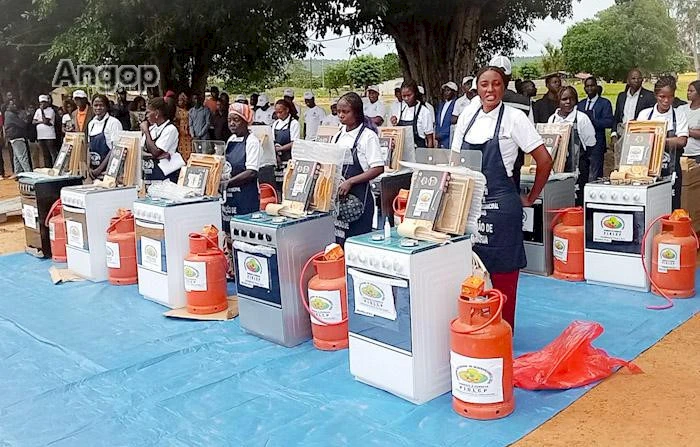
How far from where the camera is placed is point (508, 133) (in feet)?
12.9

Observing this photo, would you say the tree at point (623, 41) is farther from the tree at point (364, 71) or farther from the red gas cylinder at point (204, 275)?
the red gas cylinder at point (204, 275)

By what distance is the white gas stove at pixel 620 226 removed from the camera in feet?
17.5

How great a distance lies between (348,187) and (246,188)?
51.6 inches

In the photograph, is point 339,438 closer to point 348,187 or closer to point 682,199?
point 348,187

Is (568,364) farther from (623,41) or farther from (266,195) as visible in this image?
(623,41)

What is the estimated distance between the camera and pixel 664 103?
20.3ft

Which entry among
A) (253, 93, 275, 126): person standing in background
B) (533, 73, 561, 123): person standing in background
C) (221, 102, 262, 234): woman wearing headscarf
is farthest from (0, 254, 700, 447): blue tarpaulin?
(253, 93, 275, 126): person standing in background

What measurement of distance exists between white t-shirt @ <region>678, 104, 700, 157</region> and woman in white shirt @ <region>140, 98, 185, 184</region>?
4449mm

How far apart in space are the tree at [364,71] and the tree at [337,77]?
100 centimetres

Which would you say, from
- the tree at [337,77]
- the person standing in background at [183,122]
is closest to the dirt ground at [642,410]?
the person standing in background at [183,122]

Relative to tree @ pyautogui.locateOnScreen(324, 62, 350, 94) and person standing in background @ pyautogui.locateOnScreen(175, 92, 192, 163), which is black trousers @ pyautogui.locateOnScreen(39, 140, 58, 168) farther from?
tree @ pyautogui.locateOnScreen(324, 62, 350, 94)

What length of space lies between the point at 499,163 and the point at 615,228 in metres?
1.92

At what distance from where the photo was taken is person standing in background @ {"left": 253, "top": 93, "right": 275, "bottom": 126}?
1215 cm

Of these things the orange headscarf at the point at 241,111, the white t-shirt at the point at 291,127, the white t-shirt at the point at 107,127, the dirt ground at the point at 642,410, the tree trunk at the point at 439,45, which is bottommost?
the dirt ground at the point at 642,410
